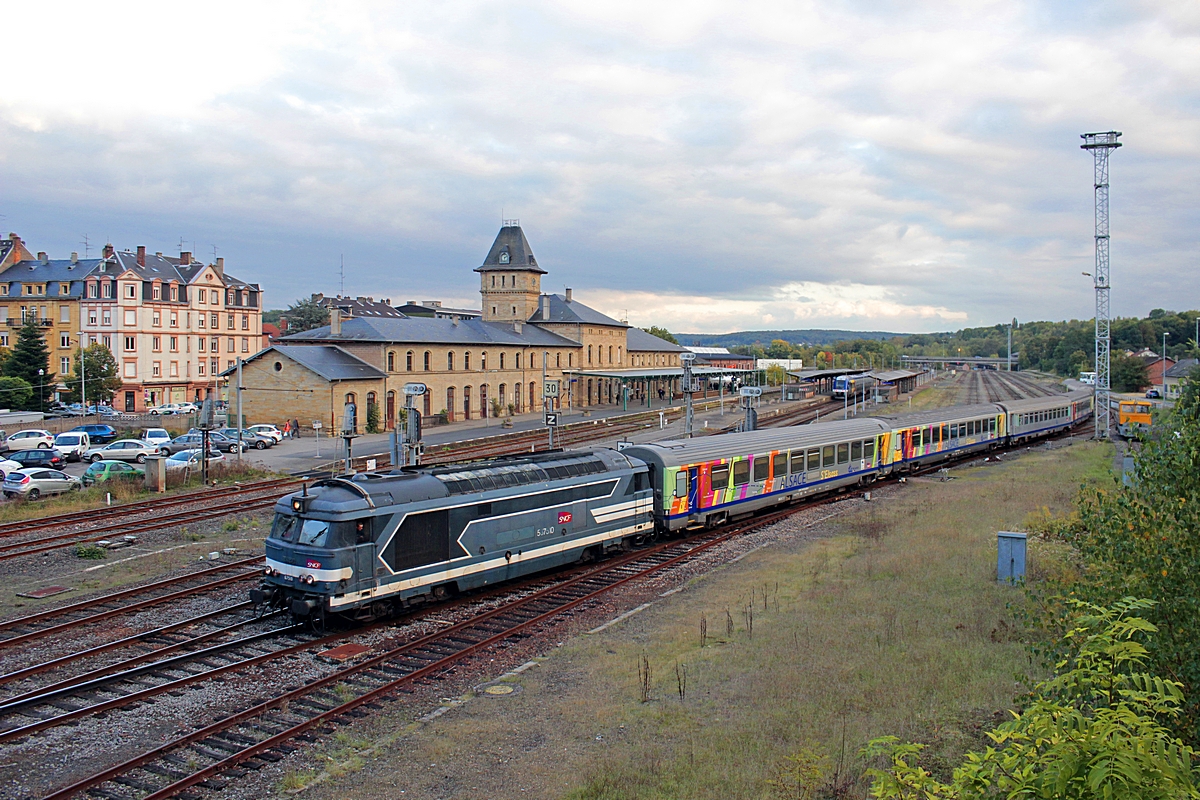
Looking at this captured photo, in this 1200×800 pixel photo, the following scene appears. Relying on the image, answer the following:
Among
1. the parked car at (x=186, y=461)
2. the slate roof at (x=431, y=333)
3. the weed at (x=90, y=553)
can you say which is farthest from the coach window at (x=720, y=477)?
the slate roof at (x=431, y=333)

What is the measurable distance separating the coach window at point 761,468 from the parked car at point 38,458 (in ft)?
120

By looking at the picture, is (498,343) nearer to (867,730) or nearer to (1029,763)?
(867,730)

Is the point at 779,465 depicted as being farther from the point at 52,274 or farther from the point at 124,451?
the point at 52,274

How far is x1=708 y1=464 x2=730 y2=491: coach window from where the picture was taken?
27245mm

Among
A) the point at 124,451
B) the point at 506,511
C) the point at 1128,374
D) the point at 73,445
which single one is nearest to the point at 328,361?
the point at 124,451

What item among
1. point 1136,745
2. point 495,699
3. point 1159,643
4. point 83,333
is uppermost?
point 83,333

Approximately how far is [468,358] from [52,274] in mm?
42443

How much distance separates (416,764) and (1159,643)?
30.2 ft

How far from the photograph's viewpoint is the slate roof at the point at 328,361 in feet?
192

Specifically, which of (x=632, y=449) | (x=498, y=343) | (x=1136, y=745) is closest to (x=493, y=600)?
(x=632, y=449)

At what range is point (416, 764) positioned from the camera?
1148 cm

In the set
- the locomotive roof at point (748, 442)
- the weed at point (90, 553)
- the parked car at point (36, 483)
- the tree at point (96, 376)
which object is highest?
the tree at point (96, 376)

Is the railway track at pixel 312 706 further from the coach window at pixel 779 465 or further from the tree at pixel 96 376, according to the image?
the tree at pixel 96 376

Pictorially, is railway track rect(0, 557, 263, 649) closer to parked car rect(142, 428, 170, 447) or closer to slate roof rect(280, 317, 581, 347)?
parked car rect(142, 428, 170, 447)
